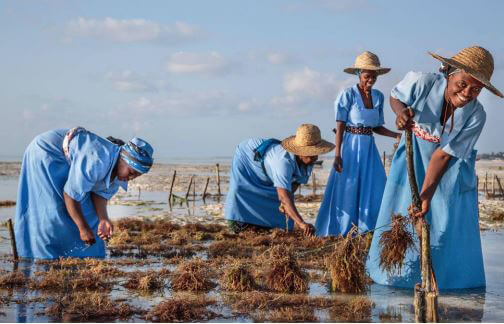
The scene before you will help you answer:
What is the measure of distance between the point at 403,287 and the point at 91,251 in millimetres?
3351

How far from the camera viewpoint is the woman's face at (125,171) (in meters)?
6.04

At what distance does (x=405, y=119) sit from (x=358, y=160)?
3.94m

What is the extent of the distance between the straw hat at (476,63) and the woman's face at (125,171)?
2.76 m

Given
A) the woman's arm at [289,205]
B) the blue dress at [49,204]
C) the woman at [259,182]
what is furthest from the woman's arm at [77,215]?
the woman at [259,182]

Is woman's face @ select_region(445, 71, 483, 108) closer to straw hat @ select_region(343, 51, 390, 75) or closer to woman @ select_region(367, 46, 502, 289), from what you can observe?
woman @ select_region(367, 46, 502, 289)

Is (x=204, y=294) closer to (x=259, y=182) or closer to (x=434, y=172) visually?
(x=434, y=172)

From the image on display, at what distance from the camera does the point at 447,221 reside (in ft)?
19.6

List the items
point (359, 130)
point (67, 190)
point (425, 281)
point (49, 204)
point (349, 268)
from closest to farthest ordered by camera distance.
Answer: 1. point (425, 281)
2. point (349, 268)
3. point (67, 190)
4. point (49, 204)
5. point (359, 130)

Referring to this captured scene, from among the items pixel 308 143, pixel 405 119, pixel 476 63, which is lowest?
pixel 308 143

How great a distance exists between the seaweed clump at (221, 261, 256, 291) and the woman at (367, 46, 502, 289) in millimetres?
1237

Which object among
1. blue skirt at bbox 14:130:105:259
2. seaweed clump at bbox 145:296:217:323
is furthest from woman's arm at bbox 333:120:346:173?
seaweed clump at bbox 145:296:217:323

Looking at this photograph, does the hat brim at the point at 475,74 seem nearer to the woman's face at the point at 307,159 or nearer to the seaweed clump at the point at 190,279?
the seaweed clump at the point at 190,279

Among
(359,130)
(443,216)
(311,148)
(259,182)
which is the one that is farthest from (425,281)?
(259,182)

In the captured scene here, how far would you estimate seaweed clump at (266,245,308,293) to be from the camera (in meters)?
5.80
